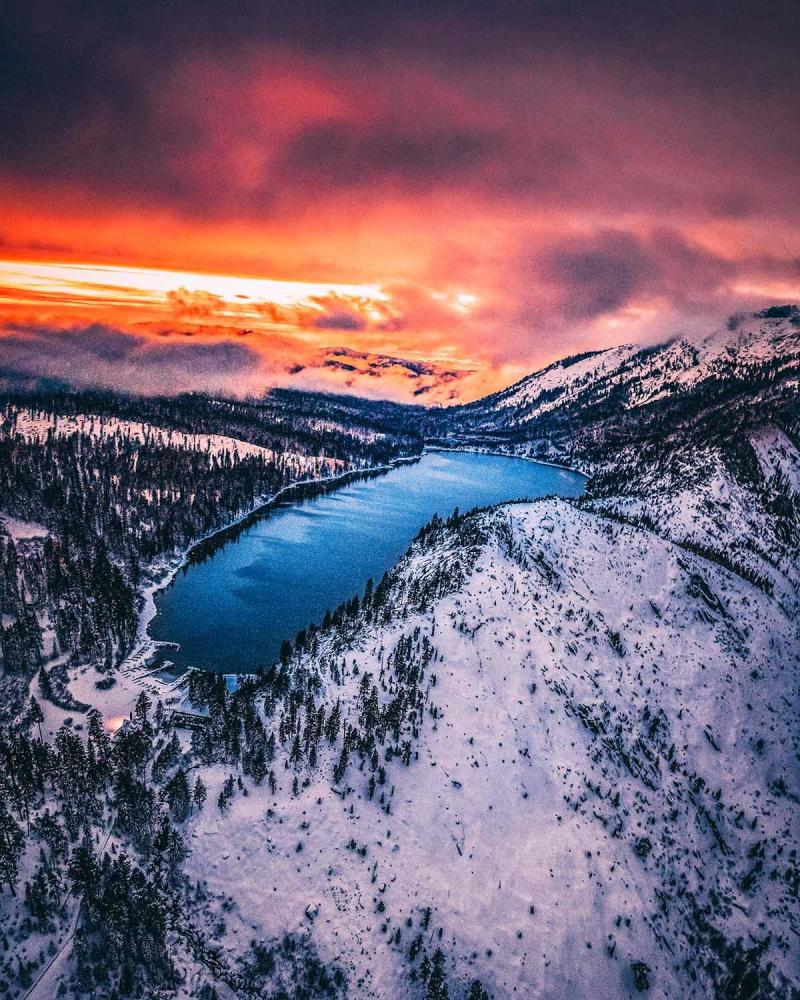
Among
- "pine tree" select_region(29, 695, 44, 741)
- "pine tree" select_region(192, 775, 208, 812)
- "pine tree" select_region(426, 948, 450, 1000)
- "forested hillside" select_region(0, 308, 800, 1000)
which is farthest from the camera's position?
"pine tree" select_region(29, 695, 44, 741)

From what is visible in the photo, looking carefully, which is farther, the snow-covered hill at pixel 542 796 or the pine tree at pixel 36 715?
the pine tree at pixel 36 715

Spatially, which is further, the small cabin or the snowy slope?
the small cabin

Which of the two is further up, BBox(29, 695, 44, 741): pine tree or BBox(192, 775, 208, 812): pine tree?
BBox(192, 775, 208, 812): pine tree

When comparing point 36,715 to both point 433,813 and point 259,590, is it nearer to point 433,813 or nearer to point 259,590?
point 433,813

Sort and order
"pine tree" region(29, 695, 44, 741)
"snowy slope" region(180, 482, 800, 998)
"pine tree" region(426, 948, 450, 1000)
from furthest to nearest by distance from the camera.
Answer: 1. "pine tree" region(29, 695, 44, 741)
2. "snowy slope" region(180, 482, 800, 998)
3. "pine tree" region(426, 948, 450, 1000)

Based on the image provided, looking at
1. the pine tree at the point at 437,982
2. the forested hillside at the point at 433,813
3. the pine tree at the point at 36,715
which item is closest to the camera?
the pine tree at the point at 437,982

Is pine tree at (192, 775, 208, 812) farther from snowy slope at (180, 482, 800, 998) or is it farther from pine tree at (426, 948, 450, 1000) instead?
pine tree at (426, 948, 450, 1000)

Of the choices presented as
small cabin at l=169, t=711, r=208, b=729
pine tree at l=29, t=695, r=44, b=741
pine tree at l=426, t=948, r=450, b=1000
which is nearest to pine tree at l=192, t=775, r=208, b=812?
small cabin at l=169, t=711, r=208, b=729

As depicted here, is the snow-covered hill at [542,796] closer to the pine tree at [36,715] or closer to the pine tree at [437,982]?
the pine tree at [437,982]

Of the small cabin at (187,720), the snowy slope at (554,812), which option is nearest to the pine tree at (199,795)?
the snowy slope at (554,812)

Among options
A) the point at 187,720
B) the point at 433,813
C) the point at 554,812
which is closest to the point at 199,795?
the point at 187,720

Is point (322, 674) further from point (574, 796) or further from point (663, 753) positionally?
point (663, 753)
